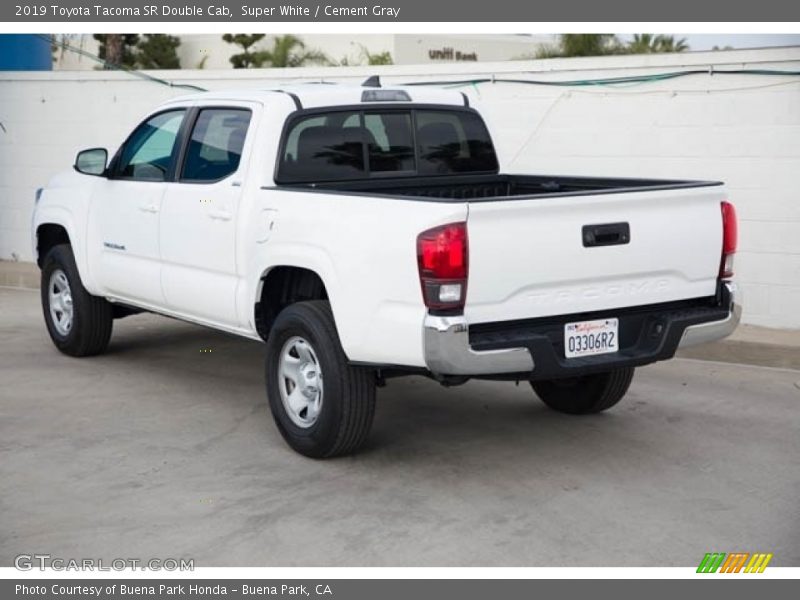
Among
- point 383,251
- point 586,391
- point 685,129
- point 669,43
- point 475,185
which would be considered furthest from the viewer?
A: point 669,43

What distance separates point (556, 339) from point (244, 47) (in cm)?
4174

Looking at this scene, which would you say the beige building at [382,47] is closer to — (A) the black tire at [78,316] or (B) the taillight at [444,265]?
(A) the black tire at [78,316]

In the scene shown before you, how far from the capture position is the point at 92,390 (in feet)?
26.9

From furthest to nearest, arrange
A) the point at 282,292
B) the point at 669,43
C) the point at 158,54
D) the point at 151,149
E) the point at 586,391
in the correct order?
the point at 158,54, the point at 669,43, the point at 151,149, the point at 586,391, the point at 282,292

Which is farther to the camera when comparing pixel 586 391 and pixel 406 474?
pixel 586 391

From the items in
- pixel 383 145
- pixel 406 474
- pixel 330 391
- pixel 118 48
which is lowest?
pixel 406 474

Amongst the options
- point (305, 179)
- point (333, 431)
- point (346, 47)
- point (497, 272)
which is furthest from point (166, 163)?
point (346, 47)

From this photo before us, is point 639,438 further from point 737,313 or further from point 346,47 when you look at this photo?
point 346,47

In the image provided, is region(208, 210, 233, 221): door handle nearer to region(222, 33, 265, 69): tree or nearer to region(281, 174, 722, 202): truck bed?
region(281, 174, 722, 202): truck bed

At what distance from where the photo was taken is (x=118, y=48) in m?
35.8

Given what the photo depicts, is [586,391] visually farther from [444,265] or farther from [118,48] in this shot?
[118,48]

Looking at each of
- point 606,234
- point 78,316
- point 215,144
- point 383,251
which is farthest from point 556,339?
point 78,316

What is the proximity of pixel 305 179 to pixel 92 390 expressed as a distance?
87.6 inches

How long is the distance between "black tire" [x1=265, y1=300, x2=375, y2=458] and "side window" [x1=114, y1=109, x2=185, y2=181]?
185cm
